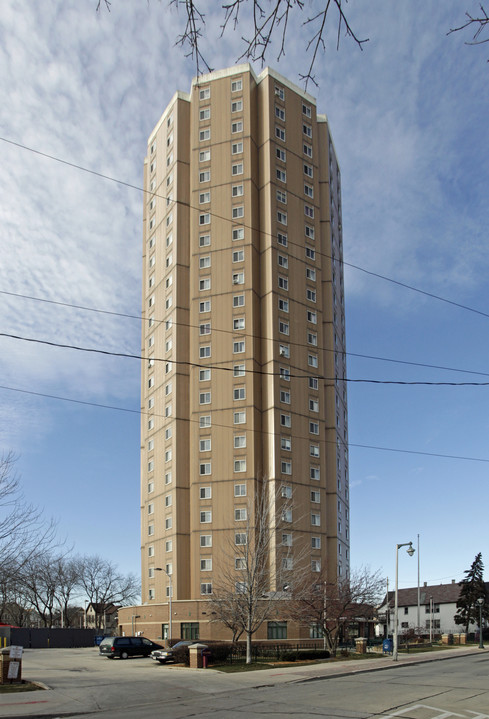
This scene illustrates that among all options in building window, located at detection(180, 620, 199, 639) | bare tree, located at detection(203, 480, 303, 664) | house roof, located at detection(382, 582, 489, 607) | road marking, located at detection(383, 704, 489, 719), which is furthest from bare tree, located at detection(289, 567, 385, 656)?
house roof, located at detection(382, 582, 489, 607)

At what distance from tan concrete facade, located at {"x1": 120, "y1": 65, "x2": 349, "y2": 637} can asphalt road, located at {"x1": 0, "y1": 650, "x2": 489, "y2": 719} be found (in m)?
33.3

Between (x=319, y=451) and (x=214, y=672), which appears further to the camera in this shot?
(x=319, y=451)

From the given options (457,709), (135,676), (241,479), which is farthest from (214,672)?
(241,479)

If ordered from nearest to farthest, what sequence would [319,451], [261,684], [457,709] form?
[457,709], [261,684], [319,451]

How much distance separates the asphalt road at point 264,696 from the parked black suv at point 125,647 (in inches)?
793

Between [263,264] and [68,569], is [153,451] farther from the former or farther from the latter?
[68,569]

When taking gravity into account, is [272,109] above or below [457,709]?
above

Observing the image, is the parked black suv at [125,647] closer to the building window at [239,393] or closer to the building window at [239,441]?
the building window at [239,441]

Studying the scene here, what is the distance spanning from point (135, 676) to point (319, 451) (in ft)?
145

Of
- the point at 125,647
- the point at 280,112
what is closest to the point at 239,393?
the point at 125,647

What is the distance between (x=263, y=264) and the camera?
75562mm

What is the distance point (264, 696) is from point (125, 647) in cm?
3227

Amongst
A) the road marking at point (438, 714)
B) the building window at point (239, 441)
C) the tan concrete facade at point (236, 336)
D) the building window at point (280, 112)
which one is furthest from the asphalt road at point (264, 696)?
the building window at point (280, 112)

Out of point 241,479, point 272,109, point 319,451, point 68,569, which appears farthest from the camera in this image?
point 68,569
